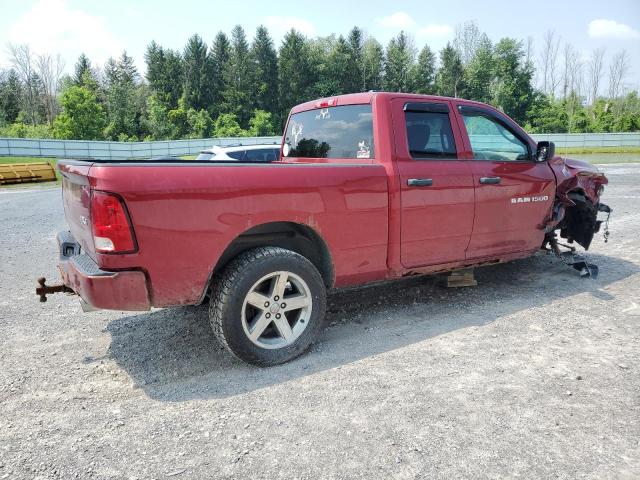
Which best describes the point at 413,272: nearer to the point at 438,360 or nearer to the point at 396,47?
the point at 438,360

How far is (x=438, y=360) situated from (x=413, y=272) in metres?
0.91

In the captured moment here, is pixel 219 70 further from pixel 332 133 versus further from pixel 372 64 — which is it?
pixel 332 133

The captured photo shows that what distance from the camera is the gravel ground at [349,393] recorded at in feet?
8.11

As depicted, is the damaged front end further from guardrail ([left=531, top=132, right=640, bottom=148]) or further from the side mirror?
Result: guardrail ([left=531, top=132, right=640, bottom=148])

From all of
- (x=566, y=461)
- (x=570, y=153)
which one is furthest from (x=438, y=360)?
(x=570, y=153)

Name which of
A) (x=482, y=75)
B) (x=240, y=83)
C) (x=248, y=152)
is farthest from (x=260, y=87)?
(x=248, y=152)

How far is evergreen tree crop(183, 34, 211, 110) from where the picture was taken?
6500cm

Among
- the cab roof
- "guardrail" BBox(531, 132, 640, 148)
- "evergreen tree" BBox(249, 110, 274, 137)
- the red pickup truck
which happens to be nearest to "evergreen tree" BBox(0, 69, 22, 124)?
"evergreen tree" BBox(249, 110, 274, 137)

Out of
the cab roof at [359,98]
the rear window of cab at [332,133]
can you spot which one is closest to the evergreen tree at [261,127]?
the rear window of cab at [332,133]

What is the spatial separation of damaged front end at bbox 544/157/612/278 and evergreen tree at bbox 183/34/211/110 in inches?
2510

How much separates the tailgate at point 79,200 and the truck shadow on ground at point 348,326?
0.98 m

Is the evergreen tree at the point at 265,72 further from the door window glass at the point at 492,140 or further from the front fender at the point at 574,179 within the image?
the door window glass at the point at 492,140

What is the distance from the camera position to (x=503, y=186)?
4707 mm

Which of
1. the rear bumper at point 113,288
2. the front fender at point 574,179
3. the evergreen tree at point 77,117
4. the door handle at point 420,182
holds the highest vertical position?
the evergreen tree at point 77,117
